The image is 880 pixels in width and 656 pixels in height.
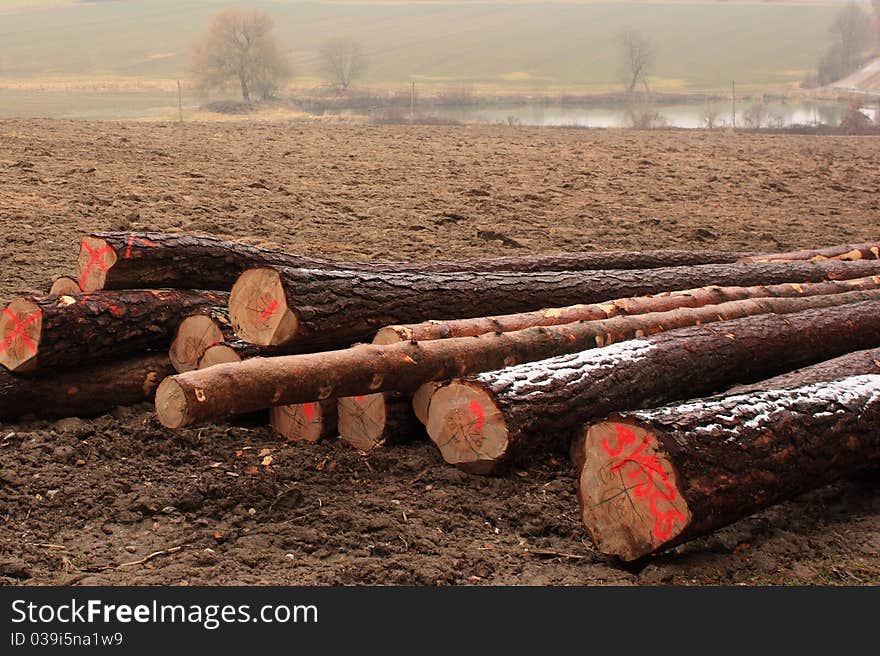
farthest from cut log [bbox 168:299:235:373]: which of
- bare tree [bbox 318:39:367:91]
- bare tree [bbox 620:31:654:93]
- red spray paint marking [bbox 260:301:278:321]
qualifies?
bare tree [bbox 620:31:654:93]

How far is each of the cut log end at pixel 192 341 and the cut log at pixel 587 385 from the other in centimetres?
141

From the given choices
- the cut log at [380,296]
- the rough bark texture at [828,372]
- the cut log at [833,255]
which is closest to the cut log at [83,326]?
the cut log at [380,296]

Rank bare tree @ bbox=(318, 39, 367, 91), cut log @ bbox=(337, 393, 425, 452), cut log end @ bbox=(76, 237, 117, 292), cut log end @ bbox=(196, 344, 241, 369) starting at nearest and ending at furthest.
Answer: cut log @ bbox=(337, 393, 425, 452) < cut log end @ bbox=(196, 344, 241, 369) < cut log end @ bbox=(76, 237, 117, 292) < bare tree @ bbox=(318, 39, 367, 91)

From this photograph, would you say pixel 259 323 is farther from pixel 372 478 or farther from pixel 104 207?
pixel 104 207

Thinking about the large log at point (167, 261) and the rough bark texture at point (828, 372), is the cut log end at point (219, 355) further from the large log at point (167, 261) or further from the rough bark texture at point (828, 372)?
the rough bark texture at point (828, 372)

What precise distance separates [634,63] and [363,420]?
194 feet

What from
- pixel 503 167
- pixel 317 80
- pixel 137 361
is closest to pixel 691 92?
pixel 317 80

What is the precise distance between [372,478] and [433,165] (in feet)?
36.0

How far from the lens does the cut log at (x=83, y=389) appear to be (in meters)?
5.10

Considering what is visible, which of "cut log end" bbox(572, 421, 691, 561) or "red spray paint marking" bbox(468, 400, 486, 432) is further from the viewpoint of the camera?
"red spray paint marking" bbox(468, 400, 486, 432)

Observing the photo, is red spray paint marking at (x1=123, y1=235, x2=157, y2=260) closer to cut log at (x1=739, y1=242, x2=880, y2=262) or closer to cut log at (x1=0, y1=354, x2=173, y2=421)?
cut log at (x1=0, y1=354, x2=173, y2=421)

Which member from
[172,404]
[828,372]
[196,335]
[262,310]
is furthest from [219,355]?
[828,372]

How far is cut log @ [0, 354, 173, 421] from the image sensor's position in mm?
5102

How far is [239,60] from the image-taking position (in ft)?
147
